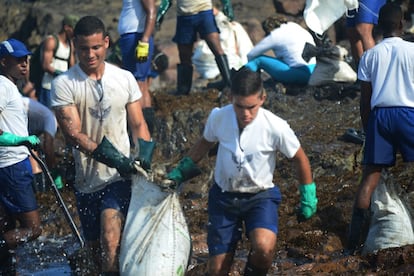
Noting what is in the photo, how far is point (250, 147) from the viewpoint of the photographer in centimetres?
607

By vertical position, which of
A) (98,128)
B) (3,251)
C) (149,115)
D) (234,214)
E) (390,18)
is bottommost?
(3,251)

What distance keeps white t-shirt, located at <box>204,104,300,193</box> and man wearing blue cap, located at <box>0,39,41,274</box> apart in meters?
1.75

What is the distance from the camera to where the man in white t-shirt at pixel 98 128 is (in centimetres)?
648

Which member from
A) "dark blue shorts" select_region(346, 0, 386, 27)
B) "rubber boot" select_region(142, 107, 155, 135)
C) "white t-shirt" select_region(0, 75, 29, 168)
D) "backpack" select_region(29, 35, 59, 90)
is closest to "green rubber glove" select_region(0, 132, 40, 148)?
"white t-shirt" select_region(0, 75, 29, 168)

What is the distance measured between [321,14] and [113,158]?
4.05m

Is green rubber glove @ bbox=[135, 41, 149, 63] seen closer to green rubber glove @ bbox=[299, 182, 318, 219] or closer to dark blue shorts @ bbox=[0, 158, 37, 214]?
dark blue shorts @ bbox=[0, 158, 37, 214]

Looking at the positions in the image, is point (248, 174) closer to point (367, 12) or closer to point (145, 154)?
point (145, 154)

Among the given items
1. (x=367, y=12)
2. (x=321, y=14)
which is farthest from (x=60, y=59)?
(x=367, y=12)

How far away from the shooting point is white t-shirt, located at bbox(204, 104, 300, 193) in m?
6.06

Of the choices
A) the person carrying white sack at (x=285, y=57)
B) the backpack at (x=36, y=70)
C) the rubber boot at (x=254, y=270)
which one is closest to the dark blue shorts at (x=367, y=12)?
the person carrying white sack at (x=285, y=57)

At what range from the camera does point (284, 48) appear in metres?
10.7

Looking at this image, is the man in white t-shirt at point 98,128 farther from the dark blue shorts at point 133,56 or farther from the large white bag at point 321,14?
the large white bag at point 321,14

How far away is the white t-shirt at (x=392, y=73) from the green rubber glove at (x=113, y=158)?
181cm

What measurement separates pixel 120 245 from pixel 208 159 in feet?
12.0
